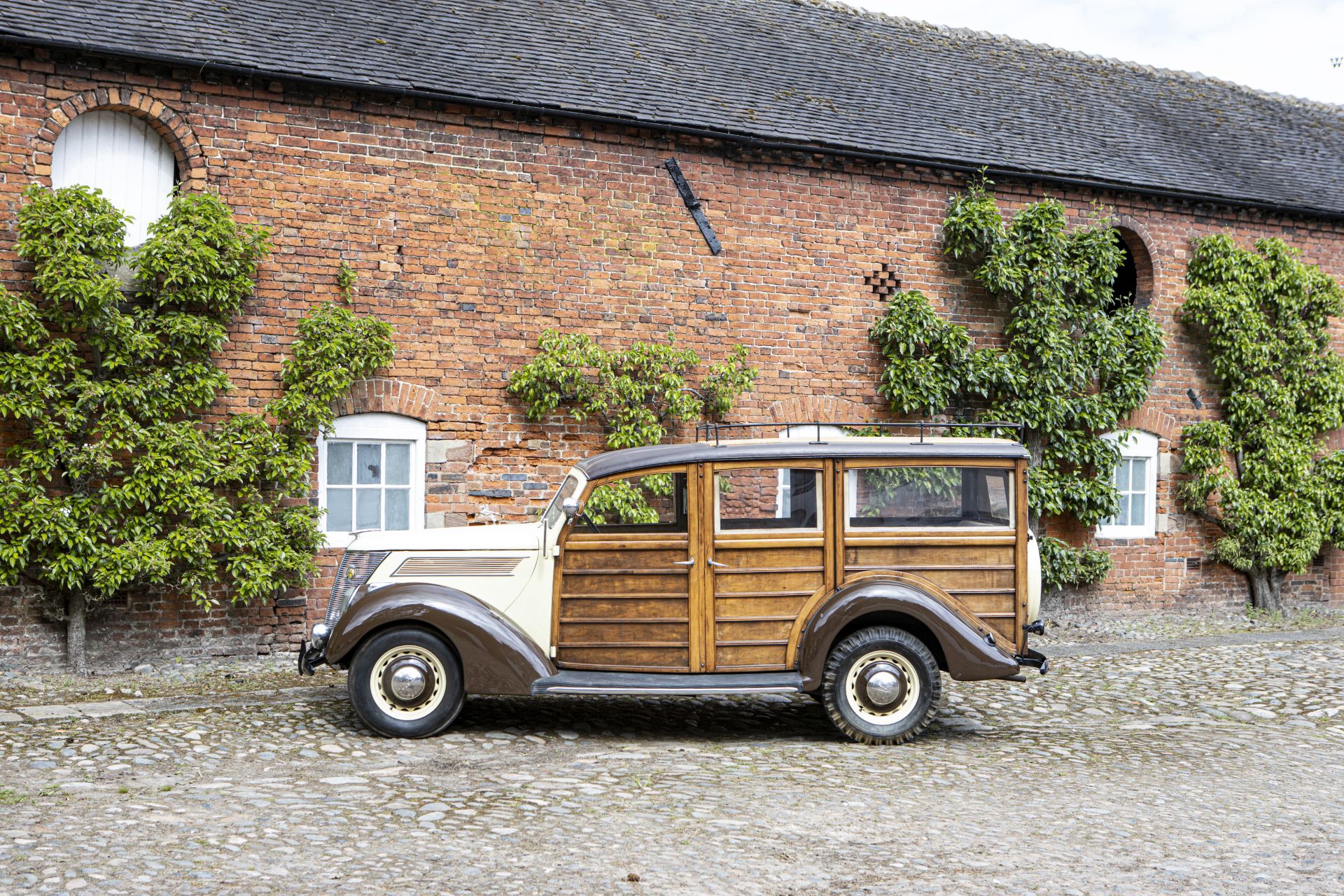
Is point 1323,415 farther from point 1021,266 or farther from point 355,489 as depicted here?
point 355,489

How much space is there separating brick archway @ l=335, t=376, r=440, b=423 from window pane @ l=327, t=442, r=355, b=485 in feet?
0.98

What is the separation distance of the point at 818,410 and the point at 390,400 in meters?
4.32

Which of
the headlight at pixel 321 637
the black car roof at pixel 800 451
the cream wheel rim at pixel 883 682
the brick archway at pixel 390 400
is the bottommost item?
the cream wheel rim at pixel 883 682

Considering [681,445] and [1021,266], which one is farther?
[1021,266]

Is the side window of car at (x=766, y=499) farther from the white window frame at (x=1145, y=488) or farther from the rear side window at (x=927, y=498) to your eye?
the white window frame at (x=1145, y=488)

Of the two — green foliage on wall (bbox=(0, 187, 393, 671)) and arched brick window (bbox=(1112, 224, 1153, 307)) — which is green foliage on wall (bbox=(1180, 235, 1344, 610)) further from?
green foliage on wall (bbox=(0, 187, 393, 671))

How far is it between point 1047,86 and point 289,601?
37.4 ft

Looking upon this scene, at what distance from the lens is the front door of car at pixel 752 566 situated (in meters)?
7.04

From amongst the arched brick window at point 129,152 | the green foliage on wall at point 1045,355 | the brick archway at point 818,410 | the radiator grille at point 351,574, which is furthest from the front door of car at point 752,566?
the arched brick window at point 129,152

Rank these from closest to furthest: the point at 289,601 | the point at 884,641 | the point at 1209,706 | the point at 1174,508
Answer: the point at 884,641, the point at 1209,706, the point at 289,601, the point at 1174,508

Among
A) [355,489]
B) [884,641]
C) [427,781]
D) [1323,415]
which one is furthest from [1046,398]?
[427,781]

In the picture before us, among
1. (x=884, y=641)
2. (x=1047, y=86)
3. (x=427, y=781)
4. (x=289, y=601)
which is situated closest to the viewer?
(x=427, y=781)

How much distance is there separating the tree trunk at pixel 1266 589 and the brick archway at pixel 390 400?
9897 millimetres

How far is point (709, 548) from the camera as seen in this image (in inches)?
277
